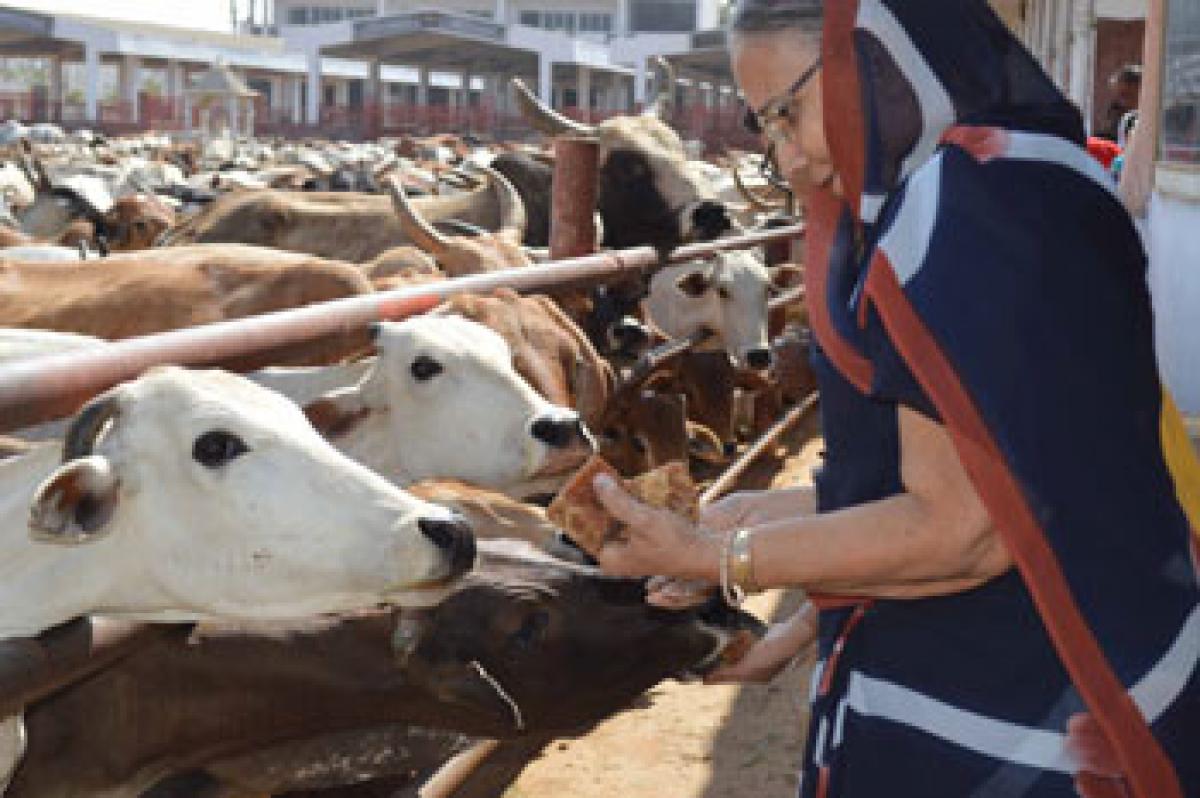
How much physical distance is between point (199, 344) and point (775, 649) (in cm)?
106

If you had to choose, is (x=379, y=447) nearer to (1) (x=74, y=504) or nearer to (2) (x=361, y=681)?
(2) (x=361, y=681)

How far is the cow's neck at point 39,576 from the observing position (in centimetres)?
225

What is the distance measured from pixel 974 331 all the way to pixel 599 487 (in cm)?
51

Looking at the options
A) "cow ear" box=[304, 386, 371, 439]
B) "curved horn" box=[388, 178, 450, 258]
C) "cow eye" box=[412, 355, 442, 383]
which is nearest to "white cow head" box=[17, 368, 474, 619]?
"cow ear" box=[304, 386, 371, 439]

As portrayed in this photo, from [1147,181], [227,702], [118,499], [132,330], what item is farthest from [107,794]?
[1147,181]

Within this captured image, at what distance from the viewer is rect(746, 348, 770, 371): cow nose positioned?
8234 millimetres

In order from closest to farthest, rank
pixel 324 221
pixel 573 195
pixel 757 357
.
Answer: pixel 573 195 → pixel 757 357 → pixel 324 221

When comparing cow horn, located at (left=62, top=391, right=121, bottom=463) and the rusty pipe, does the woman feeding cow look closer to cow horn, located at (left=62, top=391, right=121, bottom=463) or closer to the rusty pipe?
cow horn, located at (left=62, top=391, right=121, bottom=463)

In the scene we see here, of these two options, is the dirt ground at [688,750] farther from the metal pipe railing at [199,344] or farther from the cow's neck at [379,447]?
the metal pipe railing at [199,344]

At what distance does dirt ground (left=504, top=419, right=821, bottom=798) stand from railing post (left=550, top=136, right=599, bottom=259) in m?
1.48

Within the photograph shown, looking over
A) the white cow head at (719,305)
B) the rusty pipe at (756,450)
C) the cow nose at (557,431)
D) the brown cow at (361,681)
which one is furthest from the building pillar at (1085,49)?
the brown cow at (361,681)

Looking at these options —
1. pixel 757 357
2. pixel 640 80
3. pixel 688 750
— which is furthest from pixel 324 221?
pixel 640 80

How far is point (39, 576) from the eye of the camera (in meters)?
2.28

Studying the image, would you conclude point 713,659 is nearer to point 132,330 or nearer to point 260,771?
point 260,771
